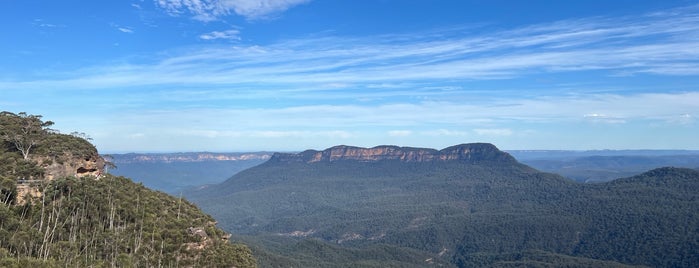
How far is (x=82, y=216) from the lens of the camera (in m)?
51.4

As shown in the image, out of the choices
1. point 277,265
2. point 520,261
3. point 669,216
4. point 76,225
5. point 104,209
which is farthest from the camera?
point 669,216

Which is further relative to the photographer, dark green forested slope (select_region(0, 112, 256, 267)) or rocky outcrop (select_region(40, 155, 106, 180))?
rocky outcrop (select_region(40, 155, 106, 180))

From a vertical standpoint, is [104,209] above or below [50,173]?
below

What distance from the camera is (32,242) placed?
141ft

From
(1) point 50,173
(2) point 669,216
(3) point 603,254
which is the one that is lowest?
(3) point 603,254

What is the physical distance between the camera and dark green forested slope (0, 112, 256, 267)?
4438 centimetres

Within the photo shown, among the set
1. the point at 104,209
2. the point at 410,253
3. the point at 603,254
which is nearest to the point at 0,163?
the point at 104,209

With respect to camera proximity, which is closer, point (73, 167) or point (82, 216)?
point (82, 216)

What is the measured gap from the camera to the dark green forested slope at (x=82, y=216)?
146 ft

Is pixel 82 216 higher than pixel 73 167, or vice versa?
pixel 73 167

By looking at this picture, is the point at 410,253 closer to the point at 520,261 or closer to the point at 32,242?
the point at 520,261

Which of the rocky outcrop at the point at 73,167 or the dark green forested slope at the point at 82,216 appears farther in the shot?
the rocky outcrop at the point at 73,167

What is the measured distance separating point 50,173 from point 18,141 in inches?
224

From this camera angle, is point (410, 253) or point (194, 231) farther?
point (410, 253)
